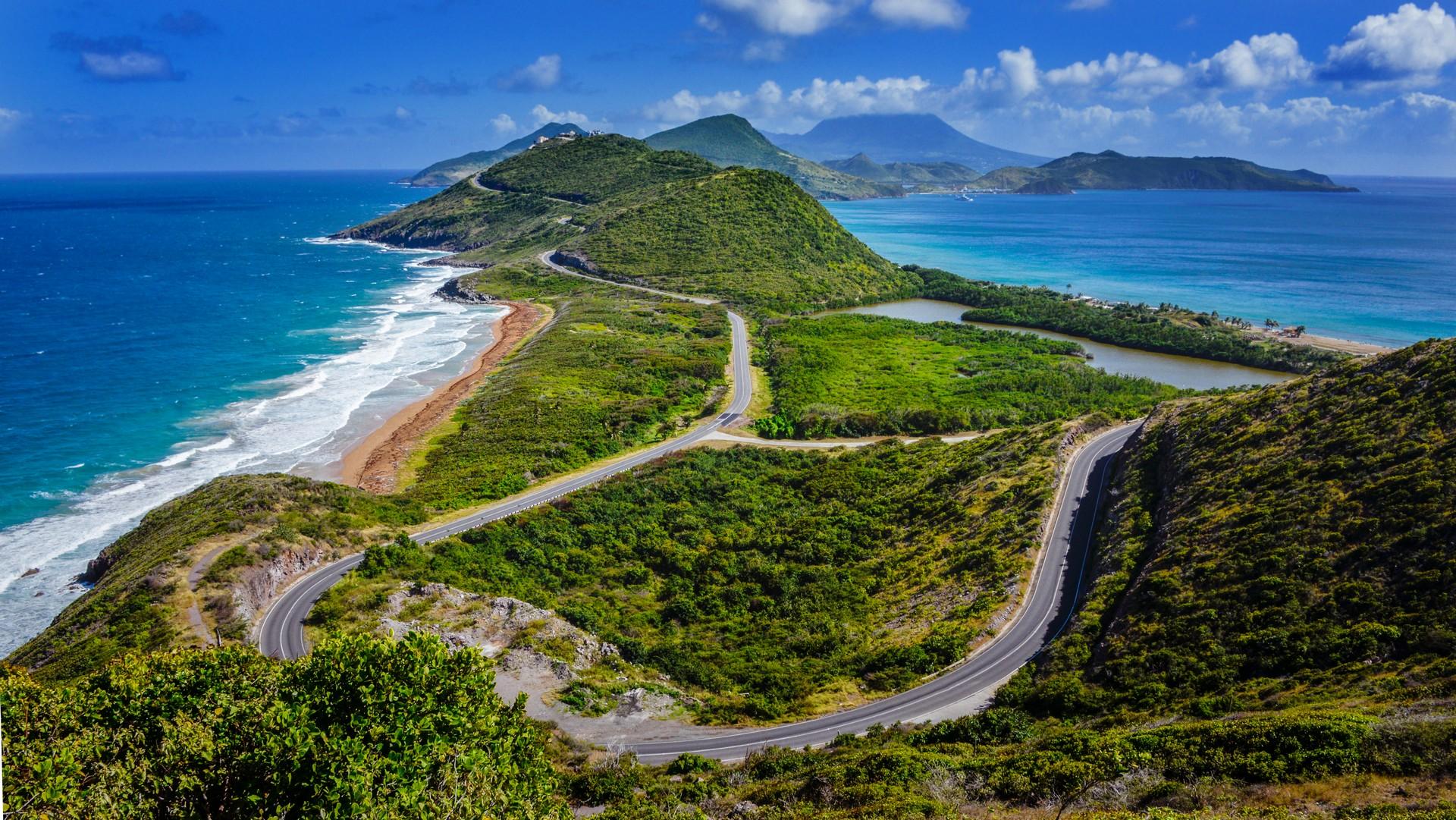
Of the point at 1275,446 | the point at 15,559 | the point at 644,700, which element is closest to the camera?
the point at 644,700

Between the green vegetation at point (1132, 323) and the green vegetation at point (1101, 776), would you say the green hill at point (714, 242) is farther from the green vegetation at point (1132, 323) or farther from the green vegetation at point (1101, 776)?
the green vegetation at point (1101, 776)

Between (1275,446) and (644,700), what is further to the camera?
(1275,446)

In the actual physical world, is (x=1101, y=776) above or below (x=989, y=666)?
above

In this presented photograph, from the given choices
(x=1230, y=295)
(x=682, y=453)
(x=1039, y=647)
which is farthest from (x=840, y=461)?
(x=1230, y=295)

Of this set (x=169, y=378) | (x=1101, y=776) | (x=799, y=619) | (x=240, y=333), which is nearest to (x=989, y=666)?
(x=799, y=619)

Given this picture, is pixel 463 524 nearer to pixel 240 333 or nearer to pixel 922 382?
pixel 922 382

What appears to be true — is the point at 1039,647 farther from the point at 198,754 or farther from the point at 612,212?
the point at 612,212
